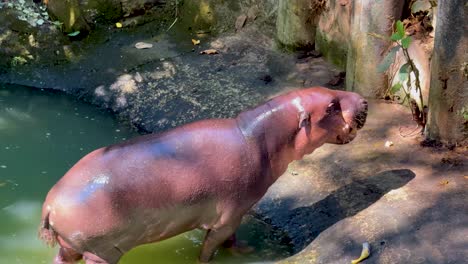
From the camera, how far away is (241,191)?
424 cm

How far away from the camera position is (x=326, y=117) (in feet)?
14.5

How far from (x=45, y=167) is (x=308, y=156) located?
198cm

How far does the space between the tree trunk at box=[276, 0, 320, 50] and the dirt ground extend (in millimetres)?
177

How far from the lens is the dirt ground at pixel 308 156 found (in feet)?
14.4

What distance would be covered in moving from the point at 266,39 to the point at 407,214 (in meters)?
3.14

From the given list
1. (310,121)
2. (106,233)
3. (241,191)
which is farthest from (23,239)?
(310,121)

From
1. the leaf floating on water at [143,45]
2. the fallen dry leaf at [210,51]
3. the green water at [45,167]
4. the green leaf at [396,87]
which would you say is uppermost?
the green leaf at [396,87]

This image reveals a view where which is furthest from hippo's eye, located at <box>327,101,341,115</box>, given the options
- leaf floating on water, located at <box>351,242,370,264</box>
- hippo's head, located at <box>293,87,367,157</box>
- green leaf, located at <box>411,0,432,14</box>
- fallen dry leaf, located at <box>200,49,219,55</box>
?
fallen dry leaf, located at <box>200,49,219,55</box>

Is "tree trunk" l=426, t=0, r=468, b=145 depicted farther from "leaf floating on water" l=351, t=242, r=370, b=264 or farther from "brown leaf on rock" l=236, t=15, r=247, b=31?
"brown leaf on rock" l=236, t=15, r=247, b=31

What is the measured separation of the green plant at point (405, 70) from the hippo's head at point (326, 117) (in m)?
0.78

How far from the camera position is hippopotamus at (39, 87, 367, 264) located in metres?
3.91

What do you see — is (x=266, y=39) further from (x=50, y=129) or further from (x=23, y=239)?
(x=23, y=239)

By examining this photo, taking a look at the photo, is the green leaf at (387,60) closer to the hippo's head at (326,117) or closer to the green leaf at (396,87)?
the green leaf at (396,87)

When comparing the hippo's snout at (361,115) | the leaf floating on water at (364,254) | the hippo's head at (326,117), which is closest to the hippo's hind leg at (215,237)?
the hippo's head at (326,117)
